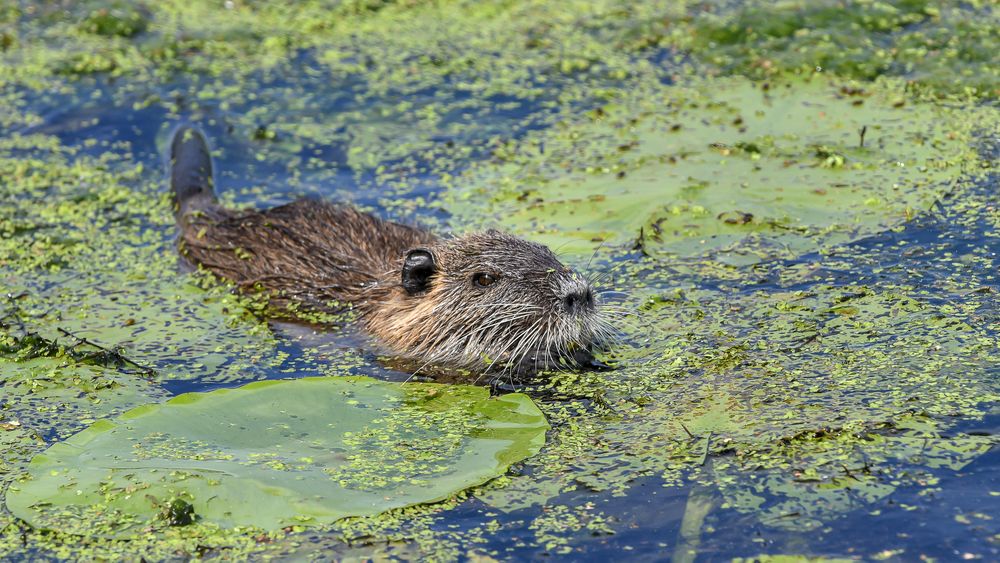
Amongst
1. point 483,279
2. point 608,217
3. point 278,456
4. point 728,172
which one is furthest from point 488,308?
point 728,172

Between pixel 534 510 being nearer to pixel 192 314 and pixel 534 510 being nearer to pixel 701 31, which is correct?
pixel 192 314

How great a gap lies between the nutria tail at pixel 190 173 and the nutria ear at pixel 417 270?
206 cm

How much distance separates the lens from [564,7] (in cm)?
1155

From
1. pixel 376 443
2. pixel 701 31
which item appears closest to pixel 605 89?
pixel 701 31

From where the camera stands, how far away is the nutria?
6.31 metres

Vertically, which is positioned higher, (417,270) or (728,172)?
(728,172)

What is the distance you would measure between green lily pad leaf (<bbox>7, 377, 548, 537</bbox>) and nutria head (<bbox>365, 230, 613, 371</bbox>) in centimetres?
50

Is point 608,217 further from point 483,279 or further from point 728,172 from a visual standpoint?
point 483,279

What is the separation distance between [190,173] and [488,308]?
303 cm

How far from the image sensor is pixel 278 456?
201 inches

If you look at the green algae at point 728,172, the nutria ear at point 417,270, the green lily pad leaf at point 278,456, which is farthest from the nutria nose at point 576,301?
the green algae at point 728,172

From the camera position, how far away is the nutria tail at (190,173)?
→ 8.28m

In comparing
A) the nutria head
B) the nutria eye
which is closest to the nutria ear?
the nutria head

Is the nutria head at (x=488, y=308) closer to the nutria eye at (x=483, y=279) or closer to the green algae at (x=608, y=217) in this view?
the nutria eye at (x=483, y=279)
